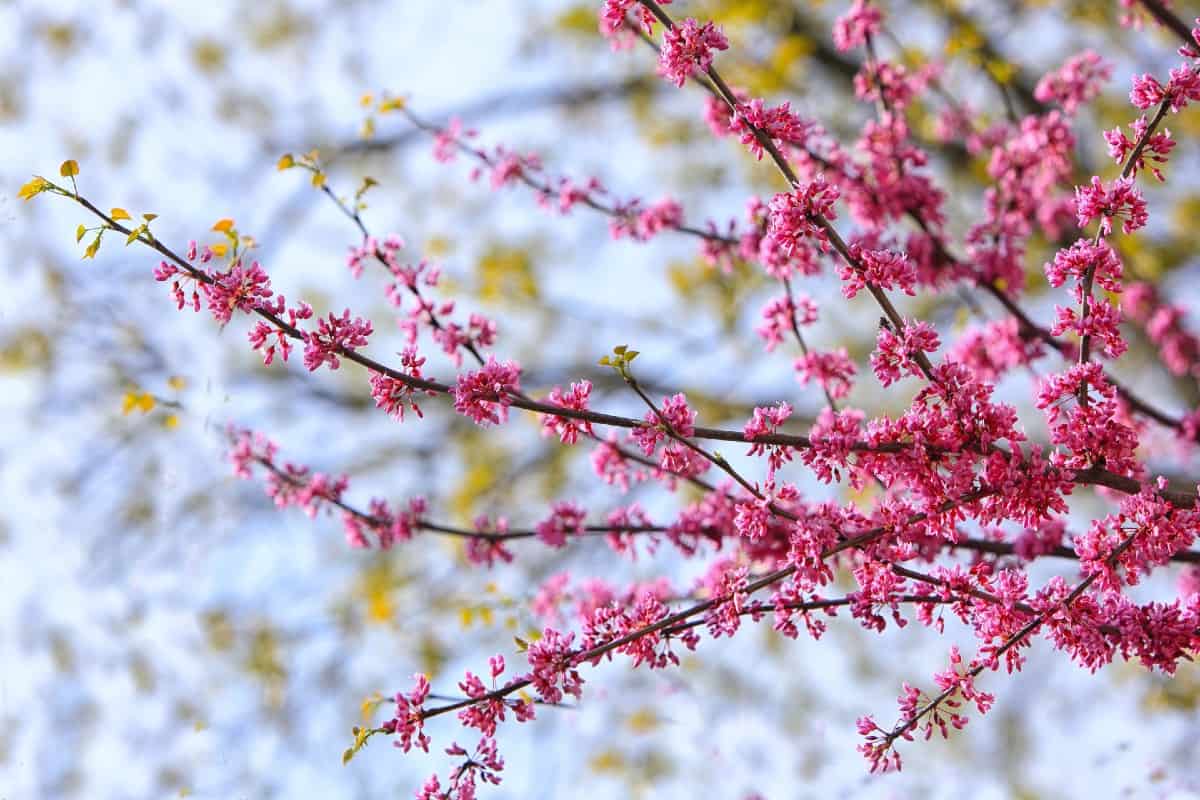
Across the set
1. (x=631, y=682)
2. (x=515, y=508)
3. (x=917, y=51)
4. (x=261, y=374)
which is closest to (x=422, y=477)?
(x=515, y=508)

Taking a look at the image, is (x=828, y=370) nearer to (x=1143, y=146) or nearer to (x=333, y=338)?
(x=1143, y=146)

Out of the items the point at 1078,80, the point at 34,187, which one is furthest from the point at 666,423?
the point at 1078,80

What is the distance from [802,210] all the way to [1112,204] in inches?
29.8

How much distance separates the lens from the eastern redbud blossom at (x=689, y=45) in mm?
2525

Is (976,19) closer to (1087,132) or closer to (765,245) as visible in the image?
(1087,132)

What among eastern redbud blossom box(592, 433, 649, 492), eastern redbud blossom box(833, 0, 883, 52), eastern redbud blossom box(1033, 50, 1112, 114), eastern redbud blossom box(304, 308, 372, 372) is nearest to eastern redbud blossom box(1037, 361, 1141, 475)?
eastern redbud blossom box(592, 433, 649, 492)

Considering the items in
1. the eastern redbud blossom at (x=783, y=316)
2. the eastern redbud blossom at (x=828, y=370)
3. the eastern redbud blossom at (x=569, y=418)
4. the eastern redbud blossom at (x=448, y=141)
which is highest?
the eastern redbud blossom at (x=448, y=141)

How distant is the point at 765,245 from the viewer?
11.1 ft

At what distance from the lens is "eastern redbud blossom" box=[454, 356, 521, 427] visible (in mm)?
2422

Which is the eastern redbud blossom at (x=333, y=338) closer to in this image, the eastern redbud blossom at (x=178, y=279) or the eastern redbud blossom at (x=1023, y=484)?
the eastern redbud blossom at (x=178, y=279)

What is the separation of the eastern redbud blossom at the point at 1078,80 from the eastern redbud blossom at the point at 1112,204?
1.86 meters

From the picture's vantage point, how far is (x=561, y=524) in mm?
3439

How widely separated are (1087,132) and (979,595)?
769 cm

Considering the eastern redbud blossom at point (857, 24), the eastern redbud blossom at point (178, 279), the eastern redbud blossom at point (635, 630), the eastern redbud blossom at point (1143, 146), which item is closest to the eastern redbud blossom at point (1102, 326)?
the eastern redbud blossom at point (1143, 146)
